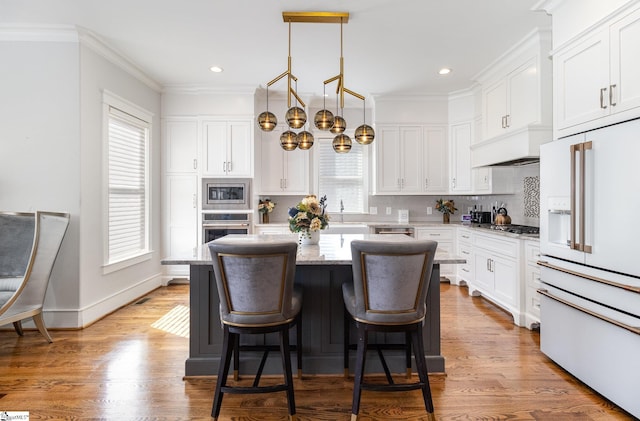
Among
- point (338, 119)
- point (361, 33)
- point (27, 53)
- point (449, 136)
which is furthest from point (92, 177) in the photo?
point (449, 136)

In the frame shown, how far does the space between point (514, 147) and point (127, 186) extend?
15.0ft

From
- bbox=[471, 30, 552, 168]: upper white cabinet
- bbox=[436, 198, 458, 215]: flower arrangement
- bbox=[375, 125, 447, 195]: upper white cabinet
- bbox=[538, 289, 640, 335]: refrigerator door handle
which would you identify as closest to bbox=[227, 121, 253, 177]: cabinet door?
bbox=[375, 125, 447, 195]: upper white cabinet

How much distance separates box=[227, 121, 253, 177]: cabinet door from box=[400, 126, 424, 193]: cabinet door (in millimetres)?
2348

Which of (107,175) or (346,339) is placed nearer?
(346,339)

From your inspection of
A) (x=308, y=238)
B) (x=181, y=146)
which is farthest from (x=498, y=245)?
(x=181, y=146)

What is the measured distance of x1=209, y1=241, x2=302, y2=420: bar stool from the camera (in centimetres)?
182

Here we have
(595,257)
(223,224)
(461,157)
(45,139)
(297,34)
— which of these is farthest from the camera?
(461,157)

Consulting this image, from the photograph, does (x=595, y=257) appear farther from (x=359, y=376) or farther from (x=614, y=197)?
(x=359, y=376)

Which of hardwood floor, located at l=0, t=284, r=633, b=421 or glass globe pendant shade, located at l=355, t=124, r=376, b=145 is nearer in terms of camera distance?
hardwood floor, located at l=0, t=284, r=633, b=421

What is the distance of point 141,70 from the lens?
4.36 meters

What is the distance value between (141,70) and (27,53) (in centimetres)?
122

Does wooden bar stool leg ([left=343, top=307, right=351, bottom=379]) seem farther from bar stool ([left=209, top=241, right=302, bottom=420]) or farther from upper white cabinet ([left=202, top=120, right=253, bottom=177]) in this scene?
upper white cabinet ([left=202, top=120, right=253, bottom=177])

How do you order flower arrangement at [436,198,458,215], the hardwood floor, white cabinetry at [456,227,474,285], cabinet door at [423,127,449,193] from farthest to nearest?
flower arrangement at [436,198,458,215], cabinet door at [423,127,449,193], white cabinetry at [456,227,474,285], the hardwood floor

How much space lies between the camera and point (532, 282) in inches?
132
